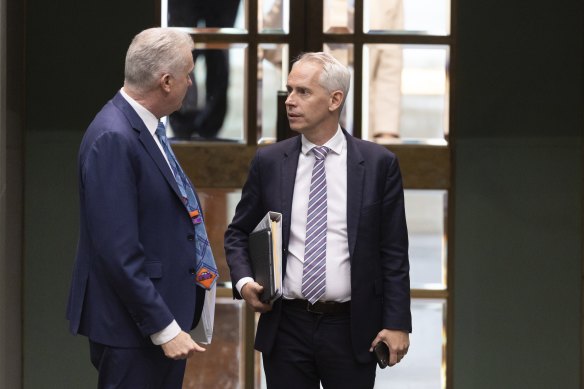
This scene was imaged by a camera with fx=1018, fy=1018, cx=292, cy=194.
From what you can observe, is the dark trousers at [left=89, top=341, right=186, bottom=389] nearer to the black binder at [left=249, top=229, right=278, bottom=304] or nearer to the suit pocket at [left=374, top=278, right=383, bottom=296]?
the black binder at [left=249, top=229, right=278, bottom=304]

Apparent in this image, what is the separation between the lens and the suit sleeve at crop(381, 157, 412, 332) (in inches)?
131

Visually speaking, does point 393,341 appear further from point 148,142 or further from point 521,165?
point 521,165

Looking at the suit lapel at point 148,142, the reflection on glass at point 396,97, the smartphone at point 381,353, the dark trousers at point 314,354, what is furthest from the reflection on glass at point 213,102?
the suit lapel at point 148,142

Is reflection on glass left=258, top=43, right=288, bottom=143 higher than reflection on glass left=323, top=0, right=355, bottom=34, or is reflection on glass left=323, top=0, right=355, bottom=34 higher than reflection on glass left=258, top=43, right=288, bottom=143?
reflection on glass left=323, top=0, right=355, bottom=34

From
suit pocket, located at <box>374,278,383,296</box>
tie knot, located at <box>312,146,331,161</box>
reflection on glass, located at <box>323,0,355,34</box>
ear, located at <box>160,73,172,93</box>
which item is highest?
reflection on glass, located at <box>323,0,355,34</box>

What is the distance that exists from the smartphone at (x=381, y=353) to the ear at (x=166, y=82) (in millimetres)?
1100

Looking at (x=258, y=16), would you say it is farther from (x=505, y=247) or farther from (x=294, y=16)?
(x=505, y=247)

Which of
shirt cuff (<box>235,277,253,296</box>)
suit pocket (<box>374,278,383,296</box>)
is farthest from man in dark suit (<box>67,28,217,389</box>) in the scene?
suit pocket (<box>374,278,383,296</box>)

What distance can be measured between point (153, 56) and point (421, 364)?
2738mm

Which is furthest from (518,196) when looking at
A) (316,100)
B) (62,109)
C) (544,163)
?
(62,109)

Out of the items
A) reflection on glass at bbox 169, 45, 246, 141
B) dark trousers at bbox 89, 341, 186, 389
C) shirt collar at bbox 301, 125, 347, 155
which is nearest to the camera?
dark trousers at bbox 89, 341, 186, 389

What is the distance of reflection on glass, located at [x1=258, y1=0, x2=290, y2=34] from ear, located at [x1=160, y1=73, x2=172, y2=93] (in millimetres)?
2208

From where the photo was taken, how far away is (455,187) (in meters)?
4.96

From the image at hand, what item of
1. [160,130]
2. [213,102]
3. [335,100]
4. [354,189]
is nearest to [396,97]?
[213,102]
